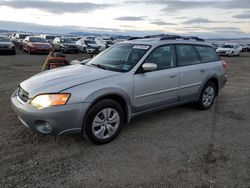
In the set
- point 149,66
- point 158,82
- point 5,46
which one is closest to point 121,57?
point 149,66

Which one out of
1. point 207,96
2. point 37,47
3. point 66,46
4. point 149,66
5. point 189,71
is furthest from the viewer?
point 66,46

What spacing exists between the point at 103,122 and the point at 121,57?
56.0 inches

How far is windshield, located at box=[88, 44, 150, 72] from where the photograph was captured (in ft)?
14.3

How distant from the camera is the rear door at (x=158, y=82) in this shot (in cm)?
430

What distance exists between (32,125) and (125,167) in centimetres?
145

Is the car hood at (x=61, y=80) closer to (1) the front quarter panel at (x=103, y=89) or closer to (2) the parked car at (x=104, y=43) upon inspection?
(1) the front quarter panel at (x=103, y=89)

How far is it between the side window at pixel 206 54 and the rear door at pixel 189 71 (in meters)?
0.17

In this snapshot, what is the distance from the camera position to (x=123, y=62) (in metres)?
4.52

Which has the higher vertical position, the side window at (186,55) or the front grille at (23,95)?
the side window at (186,55)

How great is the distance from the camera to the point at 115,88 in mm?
3893

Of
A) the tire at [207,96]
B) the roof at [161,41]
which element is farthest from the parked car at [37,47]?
the tire at [207,96]

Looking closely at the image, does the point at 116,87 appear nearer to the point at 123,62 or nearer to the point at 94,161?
the point at 123,62

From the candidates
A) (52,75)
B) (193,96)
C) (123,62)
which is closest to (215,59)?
(193,96)

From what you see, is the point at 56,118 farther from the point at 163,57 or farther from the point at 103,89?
the point at 163,57
